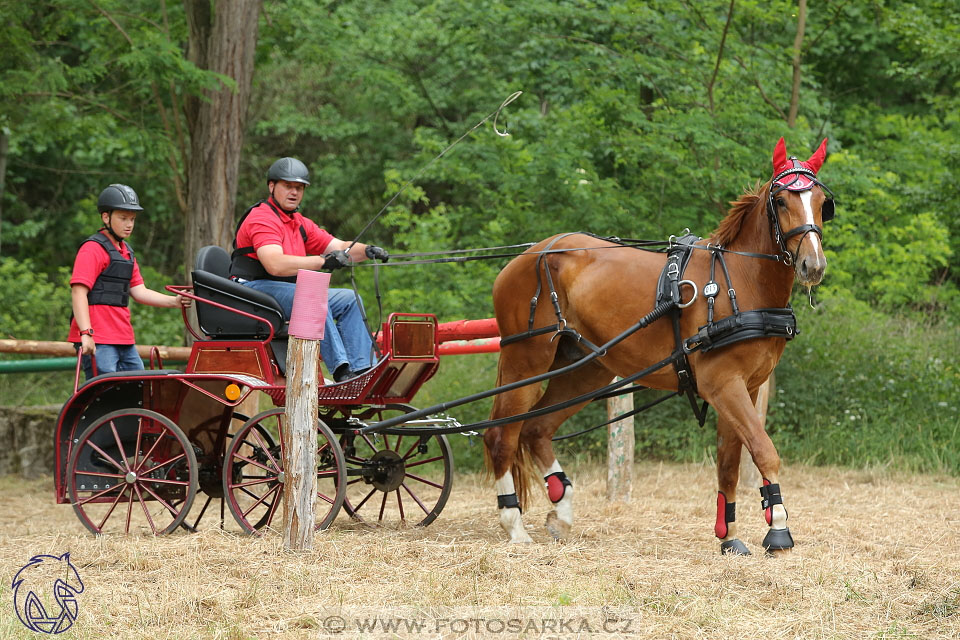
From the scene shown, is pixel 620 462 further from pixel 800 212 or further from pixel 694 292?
pixel 800 212

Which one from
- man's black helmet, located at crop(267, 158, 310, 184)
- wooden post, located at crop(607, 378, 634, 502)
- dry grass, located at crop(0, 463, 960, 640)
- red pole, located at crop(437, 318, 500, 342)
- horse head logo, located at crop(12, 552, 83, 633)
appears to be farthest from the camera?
wooden post, located at crop(607, 378, 634, 502)

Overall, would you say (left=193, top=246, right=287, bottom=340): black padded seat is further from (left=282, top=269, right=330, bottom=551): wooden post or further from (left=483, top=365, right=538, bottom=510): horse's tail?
(left=483, top=365, right=538, bottom=510): horse's tail

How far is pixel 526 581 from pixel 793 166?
2436 millimetres

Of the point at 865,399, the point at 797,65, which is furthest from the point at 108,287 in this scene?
the point at 865,399

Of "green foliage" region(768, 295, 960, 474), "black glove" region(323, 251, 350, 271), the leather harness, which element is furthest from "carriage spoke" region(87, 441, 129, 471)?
"green foliage" region(768, 295, 960, 474)

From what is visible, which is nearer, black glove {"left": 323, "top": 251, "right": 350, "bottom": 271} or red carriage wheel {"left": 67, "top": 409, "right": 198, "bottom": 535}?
black glove {"left": 323, "top": 251, "right": 350, "bottom": 271}

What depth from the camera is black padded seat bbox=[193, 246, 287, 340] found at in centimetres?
558

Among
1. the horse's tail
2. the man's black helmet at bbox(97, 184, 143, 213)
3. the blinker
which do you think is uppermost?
the man's black helmet at bbox(97, 184, 143, 213)

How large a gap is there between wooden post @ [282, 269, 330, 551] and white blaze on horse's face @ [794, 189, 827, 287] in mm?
2300

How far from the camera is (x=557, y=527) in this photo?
5.77m

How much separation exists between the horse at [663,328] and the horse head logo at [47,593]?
2361 mm

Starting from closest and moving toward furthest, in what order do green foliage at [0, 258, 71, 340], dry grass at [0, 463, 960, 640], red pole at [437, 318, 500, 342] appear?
dry grass at [0, 463, 960, 640], red pole at [437, 318, 500, 342], green foliage at [0, 258, 71, 340]

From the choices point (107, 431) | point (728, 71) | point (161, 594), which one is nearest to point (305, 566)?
point (161, 594)

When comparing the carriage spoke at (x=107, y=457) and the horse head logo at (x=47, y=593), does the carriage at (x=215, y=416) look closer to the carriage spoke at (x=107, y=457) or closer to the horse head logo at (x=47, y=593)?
the carriage spoke at (x=107, y=457)
